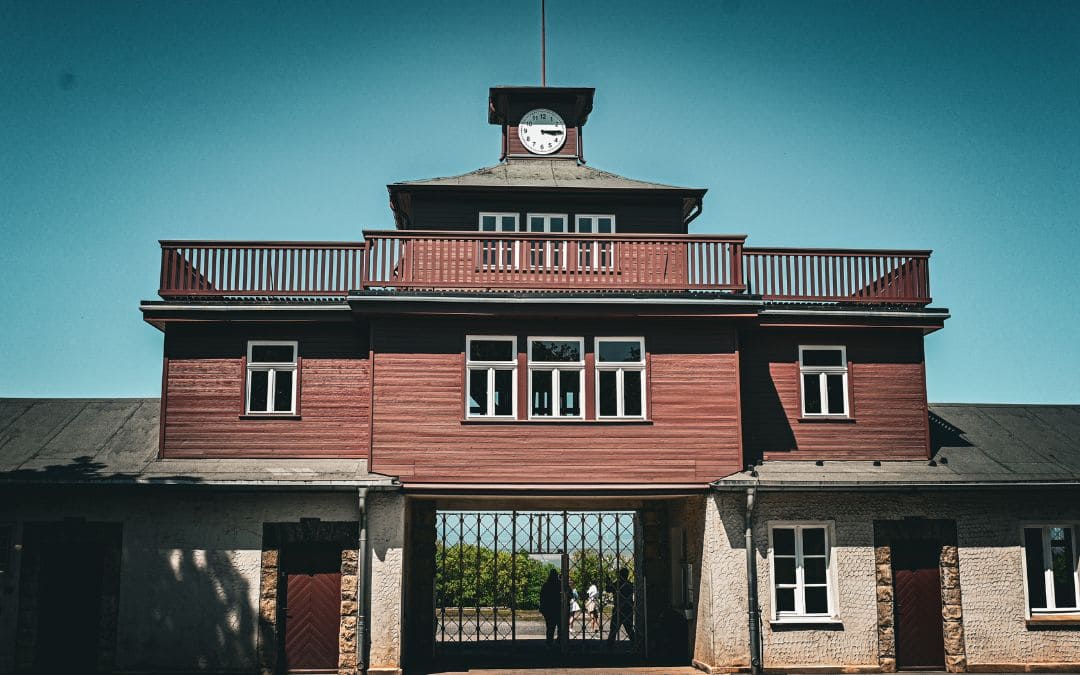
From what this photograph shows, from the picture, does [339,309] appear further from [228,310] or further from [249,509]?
[249,509]

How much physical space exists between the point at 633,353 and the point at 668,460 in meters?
2.07

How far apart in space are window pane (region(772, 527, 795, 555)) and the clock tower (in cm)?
1039

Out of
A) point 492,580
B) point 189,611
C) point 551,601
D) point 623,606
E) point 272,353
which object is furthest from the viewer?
point 492,580

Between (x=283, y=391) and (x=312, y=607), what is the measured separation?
4.06 m

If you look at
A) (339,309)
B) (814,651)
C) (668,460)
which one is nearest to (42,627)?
(339,309)

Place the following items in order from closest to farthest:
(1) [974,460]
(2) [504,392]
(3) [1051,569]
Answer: (2) [504,392]
(3) [1051,569]
(1) [974,460]

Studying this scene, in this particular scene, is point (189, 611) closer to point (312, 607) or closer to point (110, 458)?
point (312, 607)

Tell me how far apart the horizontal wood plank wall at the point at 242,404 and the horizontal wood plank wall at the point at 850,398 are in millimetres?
7466

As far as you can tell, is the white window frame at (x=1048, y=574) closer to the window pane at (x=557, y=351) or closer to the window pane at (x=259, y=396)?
the window pane at (x=557, y=351)

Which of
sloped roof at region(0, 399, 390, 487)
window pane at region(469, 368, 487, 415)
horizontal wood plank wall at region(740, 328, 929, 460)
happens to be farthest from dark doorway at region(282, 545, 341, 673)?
horizontal wood plank wall at region(740, 328, 929, 460)

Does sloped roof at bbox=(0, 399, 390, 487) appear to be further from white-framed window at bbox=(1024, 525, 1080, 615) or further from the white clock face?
white-framed window at bbox=(1024, 525, 1080, 615)

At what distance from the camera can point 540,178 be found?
23062 millimetres

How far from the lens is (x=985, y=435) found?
2155 cm

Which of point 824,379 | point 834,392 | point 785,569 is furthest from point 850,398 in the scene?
point 785,569
